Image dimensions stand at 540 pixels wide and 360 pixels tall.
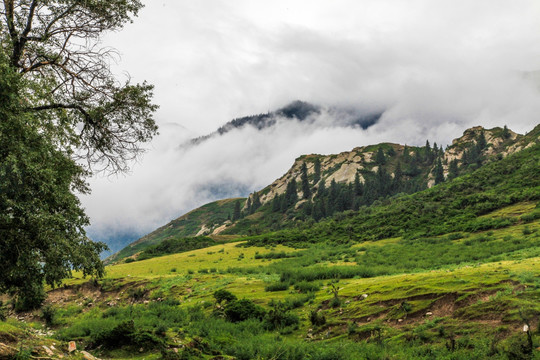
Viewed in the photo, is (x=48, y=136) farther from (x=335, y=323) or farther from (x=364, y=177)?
(x=364, y=177)

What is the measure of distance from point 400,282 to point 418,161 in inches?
6317

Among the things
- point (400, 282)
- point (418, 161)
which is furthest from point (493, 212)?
point (418, 161)

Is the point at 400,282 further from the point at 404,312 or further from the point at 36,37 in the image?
the point at 36,37

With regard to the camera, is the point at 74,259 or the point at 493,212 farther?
the point at 493,212

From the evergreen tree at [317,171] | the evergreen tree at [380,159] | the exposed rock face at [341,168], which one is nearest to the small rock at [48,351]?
the exposed rock face at [341,168]

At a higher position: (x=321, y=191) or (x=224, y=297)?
(x=321, y=191)

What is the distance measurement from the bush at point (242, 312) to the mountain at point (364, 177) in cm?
8186

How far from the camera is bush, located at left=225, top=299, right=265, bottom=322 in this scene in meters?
13.6

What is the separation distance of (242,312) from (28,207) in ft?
29.6

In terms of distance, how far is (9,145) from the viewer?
8.19m

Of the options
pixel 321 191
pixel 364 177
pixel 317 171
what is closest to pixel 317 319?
pixel 321 191

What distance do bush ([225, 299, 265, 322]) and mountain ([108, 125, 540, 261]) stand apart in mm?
81859

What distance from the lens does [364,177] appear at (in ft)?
497

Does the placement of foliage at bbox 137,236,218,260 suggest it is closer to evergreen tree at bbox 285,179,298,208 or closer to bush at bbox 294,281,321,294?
bush at bbox 294,281,321,294
